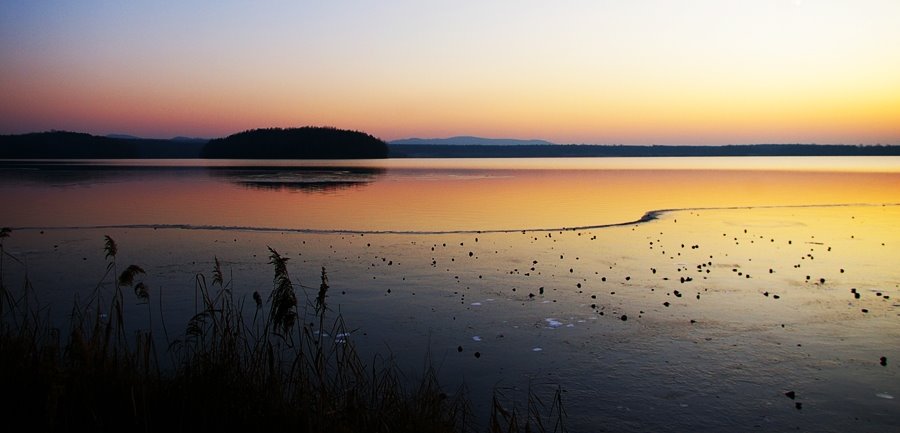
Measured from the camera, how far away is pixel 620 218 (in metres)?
24.4

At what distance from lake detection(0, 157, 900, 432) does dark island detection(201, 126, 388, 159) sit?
15364cm

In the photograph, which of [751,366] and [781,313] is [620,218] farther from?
[751,366]

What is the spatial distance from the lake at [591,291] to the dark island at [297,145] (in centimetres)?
15364

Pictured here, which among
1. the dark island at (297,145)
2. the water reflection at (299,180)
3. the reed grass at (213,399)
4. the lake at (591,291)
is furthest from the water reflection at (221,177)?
the dark island at (297,145)

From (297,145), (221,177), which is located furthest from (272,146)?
(221,177)

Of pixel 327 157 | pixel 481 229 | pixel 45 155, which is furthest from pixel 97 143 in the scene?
pixel 481 229

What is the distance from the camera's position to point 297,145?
177m

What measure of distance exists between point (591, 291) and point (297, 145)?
17307 cm

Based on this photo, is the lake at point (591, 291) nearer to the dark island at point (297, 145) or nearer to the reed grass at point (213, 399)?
the reed grass at point (213, 399)

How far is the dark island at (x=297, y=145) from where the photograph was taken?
176000mm

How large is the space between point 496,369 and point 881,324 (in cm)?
630

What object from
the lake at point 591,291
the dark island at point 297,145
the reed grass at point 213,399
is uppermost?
the dark island at point 297,145

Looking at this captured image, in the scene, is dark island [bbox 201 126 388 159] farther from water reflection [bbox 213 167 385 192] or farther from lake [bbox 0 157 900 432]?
lake [bbox 0 157 900 432]

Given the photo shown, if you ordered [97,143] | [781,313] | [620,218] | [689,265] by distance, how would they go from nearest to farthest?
[781,313] → [689,265] → [620,218] → [97,143]
